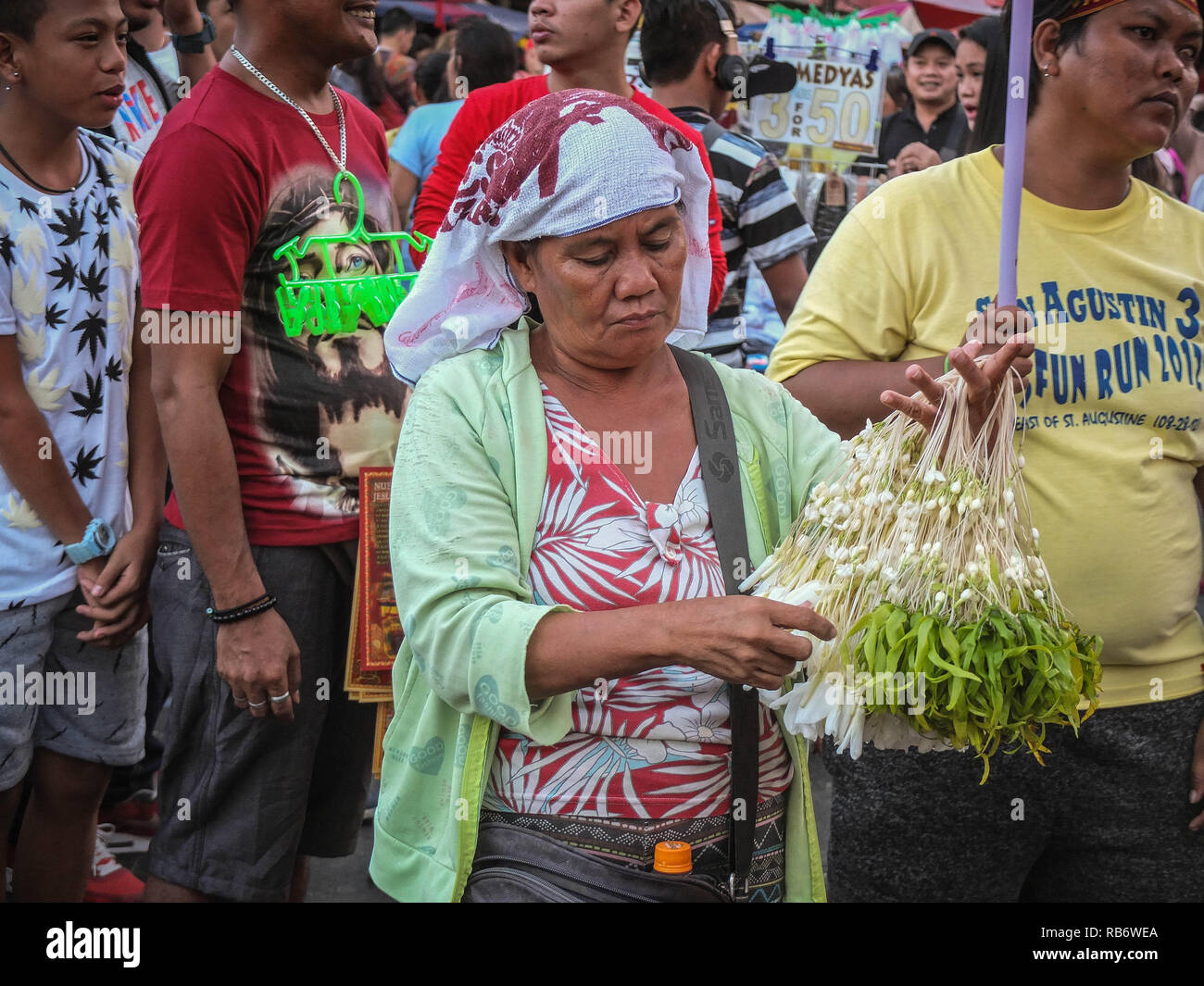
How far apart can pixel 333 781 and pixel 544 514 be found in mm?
1302

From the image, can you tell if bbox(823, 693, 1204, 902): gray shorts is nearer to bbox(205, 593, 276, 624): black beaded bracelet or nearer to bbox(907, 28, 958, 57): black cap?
bbox(205, 593, 276, 624): black beaded bracelet

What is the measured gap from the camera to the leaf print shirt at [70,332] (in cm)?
292

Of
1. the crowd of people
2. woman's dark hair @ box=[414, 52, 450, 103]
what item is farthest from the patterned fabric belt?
woman's dark hair @ box=[414, 52, 450, 103]

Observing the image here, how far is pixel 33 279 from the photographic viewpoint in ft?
9.57

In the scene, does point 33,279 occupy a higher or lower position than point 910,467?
higher

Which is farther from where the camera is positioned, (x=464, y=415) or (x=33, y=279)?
(x=33, y=279)

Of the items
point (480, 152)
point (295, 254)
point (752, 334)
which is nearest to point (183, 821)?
point (295, 254)

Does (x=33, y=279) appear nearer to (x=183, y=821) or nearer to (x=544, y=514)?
(x=183, y=821)

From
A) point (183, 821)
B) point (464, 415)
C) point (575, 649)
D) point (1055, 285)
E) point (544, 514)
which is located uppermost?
point (1055, 285)

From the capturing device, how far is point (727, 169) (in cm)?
404

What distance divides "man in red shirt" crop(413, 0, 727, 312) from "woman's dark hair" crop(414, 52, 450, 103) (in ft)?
12.5

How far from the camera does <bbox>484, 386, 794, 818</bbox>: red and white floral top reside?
201 cm

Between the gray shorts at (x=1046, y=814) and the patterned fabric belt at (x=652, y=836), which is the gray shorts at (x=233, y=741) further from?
the gray shorts at (x=1046, y=814)

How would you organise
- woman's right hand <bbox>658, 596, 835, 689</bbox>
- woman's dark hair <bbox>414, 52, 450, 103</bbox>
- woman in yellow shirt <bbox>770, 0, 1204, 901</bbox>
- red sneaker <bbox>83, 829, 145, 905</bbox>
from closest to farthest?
woman's right hand <bbox>658, 596, 835, 689</bbox> < woman in yellow shirt <bbox>770, 0, 1204, 901</bbox> < red sneaker <bbox>83, 829, 145, 905</bbox> < woman's dark hair <bbox>414, 52, 450, 103</bbox>
